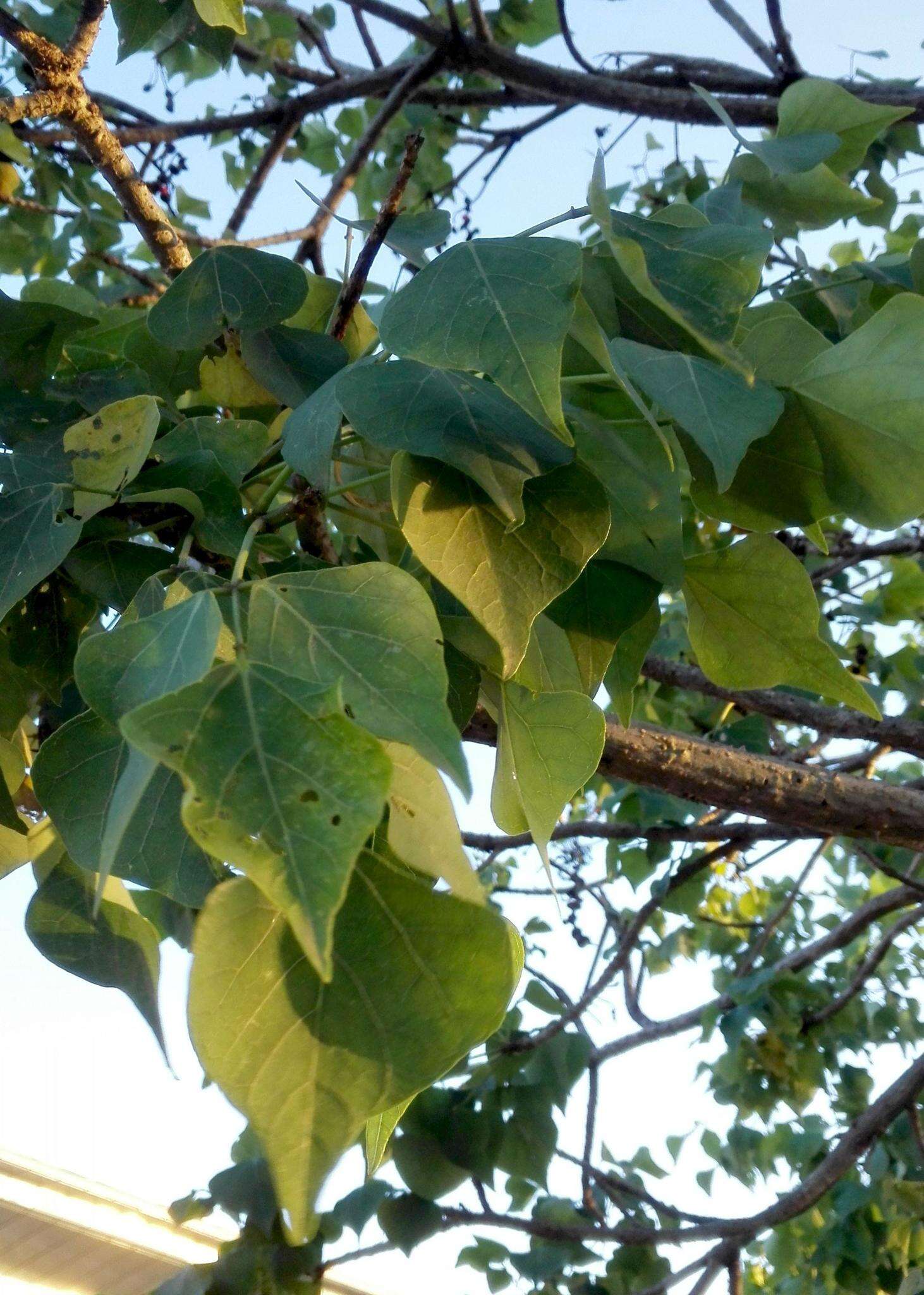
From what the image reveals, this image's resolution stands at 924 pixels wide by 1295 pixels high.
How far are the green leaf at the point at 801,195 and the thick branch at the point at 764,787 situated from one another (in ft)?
1.13

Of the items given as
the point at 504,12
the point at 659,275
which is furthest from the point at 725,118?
the point at 504,12

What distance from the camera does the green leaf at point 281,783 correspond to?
0.81 feet

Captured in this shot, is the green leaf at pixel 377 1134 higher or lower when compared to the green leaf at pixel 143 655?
lower

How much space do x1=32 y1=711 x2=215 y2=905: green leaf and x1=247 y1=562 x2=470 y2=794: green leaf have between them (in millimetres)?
67

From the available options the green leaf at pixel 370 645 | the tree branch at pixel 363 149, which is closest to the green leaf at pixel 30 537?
the green leaf at pixel 370 645

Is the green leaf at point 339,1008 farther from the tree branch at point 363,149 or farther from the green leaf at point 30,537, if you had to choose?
the tree branch at point 363,149

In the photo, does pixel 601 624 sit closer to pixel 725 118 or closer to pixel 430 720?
pixel 430 720

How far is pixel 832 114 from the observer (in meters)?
0.64

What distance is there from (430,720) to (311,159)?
2121mm

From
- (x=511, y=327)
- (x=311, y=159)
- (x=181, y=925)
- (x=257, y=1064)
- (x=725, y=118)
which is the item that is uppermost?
(x=311, y=159)

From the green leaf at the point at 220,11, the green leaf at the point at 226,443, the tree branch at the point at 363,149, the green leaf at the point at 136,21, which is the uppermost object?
the tree branch at the point at 363,149

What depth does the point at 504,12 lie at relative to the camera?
73.1 inches

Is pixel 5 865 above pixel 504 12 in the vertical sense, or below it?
below

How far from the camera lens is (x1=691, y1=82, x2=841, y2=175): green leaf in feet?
1.95
